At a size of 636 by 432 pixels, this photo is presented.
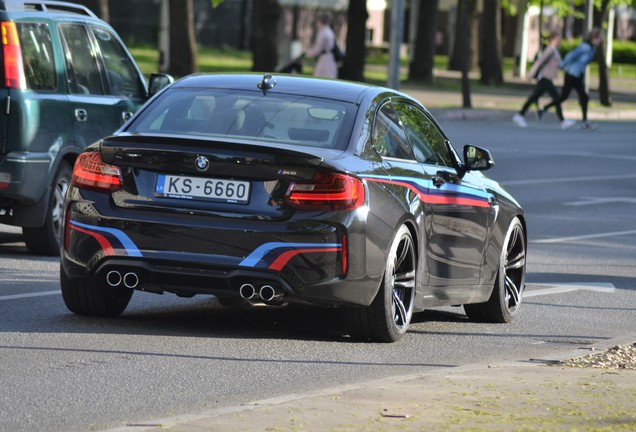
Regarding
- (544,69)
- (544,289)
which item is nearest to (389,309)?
(544,289)

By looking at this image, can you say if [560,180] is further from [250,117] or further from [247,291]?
[247,291]

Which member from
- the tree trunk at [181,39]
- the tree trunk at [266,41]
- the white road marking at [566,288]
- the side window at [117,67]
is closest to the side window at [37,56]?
the side window at [117,67]

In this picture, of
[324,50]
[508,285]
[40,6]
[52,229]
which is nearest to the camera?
[508,285]

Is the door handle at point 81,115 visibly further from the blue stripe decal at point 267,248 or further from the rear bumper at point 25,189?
the blue stripe decal at point 267,248

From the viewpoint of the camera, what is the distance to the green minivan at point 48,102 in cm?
1160

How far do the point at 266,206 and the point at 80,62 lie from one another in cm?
491

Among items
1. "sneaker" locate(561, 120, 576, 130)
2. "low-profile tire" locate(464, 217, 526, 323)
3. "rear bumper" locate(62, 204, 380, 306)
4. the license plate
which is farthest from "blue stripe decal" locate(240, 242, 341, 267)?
"sneaker" locate(561, 120, 576, 130)

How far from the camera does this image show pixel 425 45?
50.1 meters

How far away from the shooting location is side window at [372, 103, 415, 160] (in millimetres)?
8820

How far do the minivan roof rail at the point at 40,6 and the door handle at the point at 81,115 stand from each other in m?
0.81

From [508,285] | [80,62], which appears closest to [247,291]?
[508,285]

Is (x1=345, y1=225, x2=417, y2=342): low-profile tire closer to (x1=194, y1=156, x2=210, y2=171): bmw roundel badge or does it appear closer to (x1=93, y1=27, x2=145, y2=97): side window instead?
(x1=194, y1=156, x2=210, y2=171): bmw roundel badge

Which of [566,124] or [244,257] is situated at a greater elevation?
[244,257]

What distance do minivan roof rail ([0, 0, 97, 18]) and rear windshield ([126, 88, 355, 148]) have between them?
3.43 m
